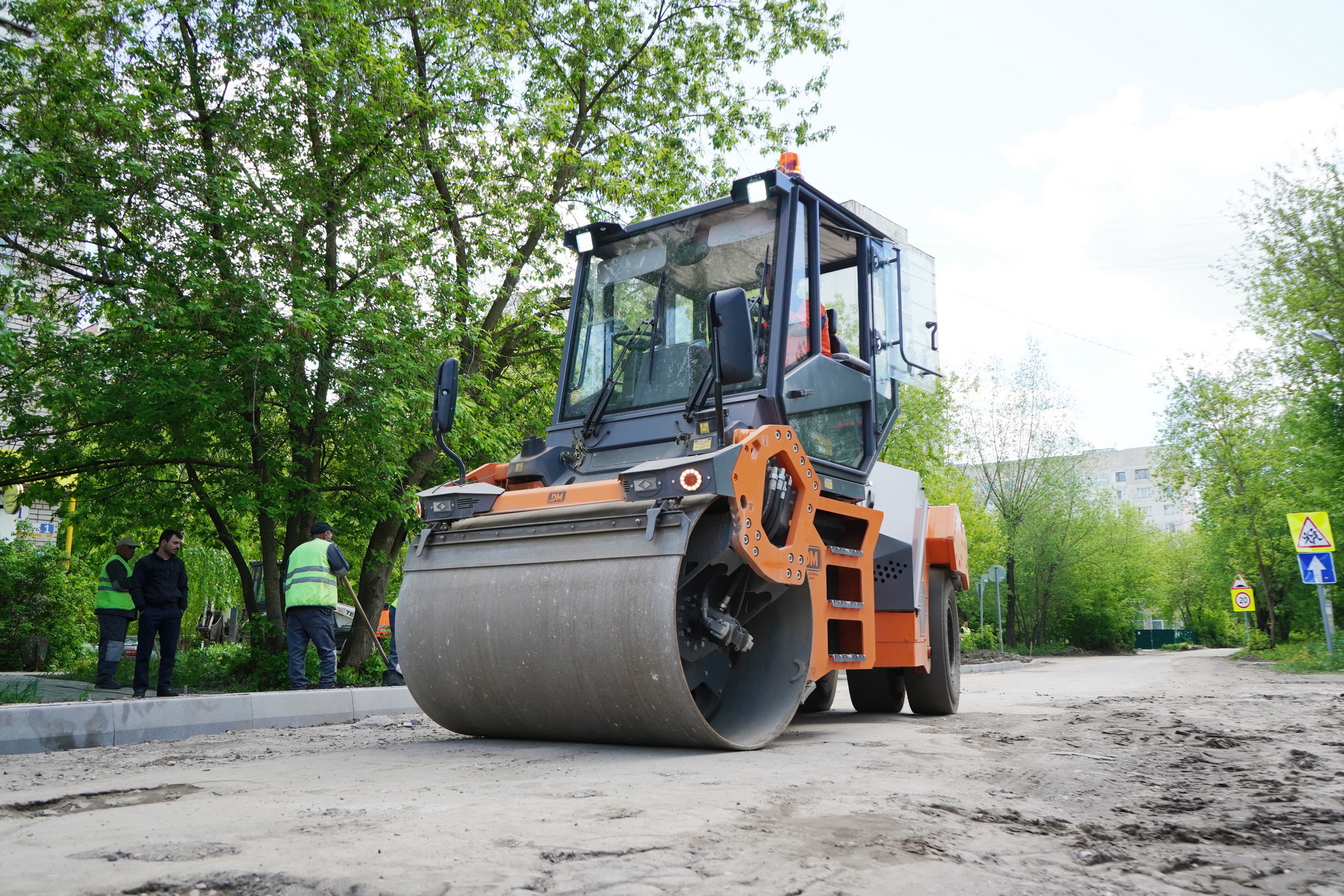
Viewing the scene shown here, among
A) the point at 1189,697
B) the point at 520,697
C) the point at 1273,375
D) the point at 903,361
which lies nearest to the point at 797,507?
the point at 520,697

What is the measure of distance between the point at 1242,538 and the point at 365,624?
27362 mm

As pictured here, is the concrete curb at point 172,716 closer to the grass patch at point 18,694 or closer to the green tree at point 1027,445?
the grass patch at point 18,694

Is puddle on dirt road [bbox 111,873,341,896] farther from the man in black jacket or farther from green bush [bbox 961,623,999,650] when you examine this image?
green bush [bbox 961,623,999,650]

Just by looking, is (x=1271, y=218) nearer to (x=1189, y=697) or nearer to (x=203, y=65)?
(x=1189, y=697)

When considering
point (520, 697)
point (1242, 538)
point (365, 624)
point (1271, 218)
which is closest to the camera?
point (520, 697)

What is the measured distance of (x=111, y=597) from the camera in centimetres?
1056

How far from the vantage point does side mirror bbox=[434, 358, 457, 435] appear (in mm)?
6617

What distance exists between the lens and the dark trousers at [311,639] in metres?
10.5

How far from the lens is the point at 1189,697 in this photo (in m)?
11.4

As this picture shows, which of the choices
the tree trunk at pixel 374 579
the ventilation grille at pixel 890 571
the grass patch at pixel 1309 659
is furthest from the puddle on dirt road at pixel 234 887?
the grass patch at pixel 1309 659

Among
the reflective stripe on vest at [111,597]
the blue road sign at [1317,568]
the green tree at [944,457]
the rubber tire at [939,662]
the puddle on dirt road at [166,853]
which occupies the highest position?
the green tree at [944,457]

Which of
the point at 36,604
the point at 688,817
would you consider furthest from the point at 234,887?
the point at 36,604

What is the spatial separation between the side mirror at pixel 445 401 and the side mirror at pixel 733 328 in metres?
1.98

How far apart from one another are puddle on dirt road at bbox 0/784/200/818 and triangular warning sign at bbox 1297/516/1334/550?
58.5ft
